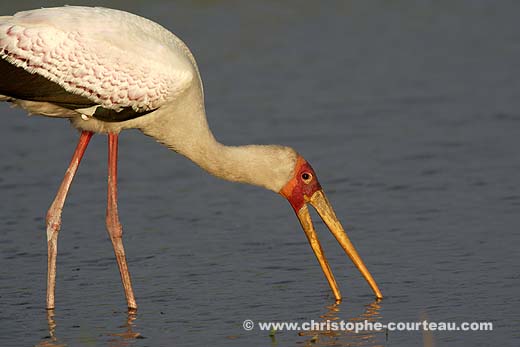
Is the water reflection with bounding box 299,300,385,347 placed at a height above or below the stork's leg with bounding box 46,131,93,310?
below

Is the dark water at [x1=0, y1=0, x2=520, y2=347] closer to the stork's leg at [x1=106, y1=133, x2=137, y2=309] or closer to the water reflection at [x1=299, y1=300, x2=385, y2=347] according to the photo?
the water reflection at [x1=299, y1=300, x2=385, y2=347]

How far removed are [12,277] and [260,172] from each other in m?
2.39

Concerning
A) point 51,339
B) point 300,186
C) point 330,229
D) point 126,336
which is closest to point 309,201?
point 300,186

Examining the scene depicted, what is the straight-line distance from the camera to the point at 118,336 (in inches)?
415

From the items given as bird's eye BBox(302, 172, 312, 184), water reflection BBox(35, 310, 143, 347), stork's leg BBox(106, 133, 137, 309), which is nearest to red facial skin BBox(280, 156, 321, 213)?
bird's eye BBox(302, 172, 312, 184)

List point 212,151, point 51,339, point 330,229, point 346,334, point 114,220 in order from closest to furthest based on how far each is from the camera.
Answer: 1. point 346,334
2. point 51,339
3. point 212,151
4. point 330,229
5. point 114,220

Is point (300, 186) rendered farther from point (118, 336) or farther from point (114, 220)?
point (118, 336)

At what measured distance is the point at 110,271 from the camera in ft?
40.5

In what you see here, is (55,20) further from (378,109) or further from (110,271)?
(378,109)

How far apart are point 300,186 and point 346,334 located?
2.11m

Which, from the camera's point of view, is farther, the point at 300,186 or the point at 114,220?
the point at 114,220

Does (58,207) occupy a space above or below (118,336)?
above

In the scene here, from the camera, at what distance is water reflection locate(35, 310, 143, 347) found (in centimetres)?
1033

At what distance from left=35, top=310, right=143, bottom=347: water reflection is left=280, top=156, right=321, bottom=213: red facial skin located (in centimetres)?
193
